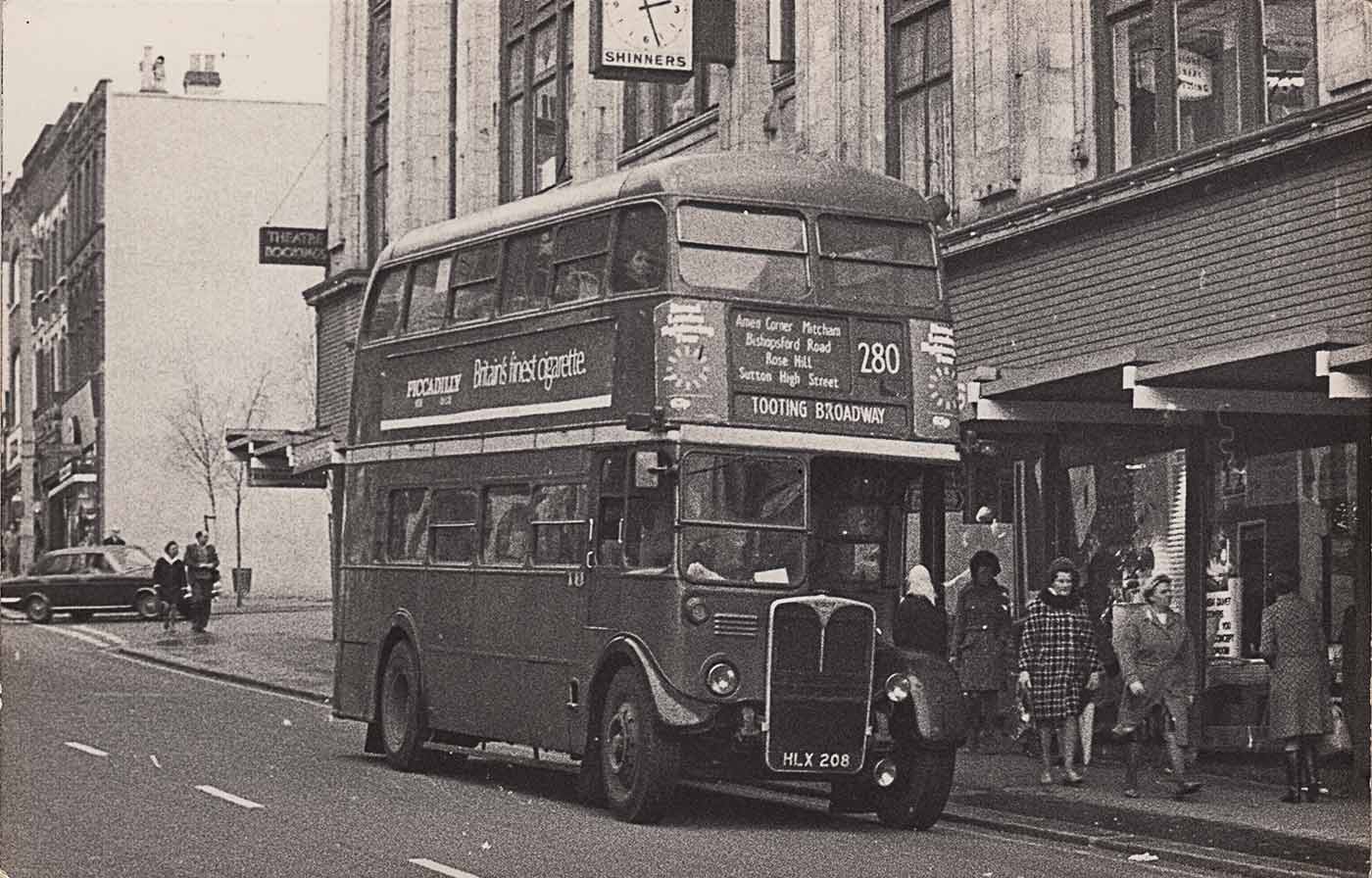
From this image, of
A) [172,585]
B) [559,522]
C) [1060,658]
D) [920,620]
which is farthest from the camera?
[172,585]

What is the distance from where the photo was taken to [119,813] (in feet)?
51.0

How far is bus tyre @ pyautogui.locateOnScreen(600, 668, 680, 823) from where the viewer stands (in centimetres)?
1592

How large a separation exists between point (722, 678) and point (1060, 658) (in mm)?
3975

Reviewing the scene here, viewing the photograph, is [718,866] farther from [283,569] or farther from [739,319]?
[283,569]

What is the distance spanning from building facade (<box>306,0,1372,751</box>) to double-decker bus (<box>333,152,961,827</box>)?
199 cm

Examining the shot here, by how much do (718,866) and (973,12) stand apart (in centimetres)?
1216

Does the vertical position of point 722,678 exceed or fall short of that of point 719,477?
it falls short

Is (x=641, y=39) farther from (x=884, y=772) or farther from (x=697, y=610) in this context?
(x=884, y=772)

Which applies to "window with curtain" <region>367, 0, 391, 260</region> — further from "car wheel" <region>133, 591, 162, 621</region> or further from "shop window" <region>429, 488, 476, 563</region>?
"shop window" <region>429, 488, 476, 563</region>

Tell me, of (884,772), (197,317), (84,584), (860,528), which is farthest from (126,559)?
(884,772)

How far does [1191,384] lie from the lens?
18.0 metres

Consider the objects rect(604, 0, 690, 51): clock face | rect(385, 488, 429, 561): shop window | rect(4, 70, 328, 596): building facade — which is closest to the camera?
rect(385, 488, 429, 561): shop window

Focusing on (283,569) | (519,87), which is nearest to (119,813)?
(519,87)

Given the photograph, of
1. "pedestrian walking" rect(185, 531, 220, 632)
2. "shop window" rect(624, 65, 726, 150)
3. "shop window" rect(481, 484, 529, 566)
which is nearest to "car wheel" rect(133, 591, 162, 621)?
"pedestrian walking" rect(185, 531, 220, 632)
